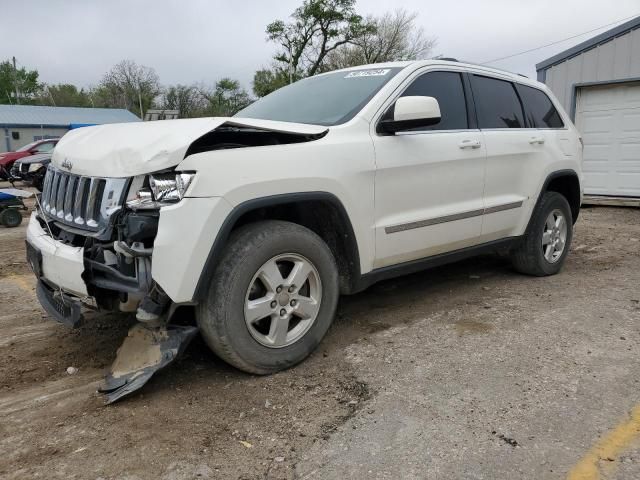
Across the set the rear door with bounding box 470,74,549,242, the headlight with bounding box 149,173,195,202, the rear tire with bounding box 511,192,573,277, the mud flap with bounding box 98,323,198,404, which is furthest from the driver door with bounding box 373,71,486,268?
the mud flap with bounding box 98,323,198,404

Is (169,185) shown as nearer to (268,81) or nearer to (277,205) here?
(277,205)

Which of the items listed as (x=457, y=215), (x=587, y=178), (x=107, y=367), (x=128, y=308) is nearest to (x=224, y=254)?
(x=128, y=308)

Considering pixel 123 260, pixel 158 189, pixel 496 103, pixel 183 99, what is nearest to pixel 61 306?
pixel 123 260

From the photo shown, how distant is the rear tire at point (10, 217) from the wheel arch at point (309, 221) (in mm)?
7908

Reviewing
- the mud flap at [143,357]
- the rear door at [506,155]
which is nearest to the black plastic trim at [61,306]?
the mud flap at [143,357]

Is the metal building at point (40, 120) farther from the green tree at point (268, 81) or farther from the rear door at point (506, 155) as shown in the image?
the rear door at point (506, 155)

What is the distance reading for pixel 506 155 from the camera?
461 cm

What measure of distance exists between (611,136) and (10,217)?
11445 mm

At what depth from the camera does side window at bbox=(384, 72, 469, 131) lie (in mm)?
4078

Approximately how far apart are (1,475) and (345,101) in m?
2.88

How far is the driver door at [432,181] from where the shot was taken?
3668mm

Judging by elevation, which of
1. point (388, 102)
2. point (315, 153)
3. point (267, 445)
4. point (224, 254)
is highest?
point (388, 102)

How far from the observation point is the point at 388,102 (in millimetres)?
3738

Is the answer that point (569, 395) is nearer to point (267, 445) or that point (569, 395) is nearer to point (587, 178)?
point (267, 445)
